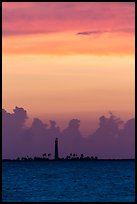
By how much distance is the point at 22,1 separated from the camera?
12.1 ft

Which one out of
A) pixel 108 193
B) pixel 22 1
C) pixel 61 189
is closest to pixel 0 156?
pixel 22 1

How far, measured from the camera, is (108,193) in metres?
38.3

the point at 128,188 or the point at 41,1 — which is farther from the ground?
the point at 41,1

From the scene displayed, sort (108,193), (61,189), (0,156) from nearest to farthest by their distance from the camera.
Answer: (0,156) < (108,193) < (61,189)

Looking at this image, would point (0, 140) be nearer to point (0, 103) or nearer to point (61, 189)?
point (0, 103)

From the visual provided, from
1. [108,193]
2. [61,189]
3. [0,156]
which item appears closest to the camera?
[0,156]

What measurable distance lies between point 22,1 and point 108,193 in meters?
35.2

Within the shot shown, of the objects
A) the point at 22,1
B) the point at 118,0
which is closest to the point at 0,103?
the point at 22,1

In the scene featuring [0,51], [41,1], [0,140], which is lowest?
[0,140]

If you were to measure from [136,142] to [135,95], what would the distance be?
0.26m

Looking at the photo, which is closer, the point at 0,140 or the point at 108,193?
the point at 0,140

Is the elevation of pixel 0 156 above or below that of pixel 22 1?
below

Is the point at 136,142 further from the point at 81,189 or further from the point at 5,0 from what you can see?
the point at 81,189

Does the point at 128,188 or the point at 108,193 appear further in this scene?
the point at 128,188
